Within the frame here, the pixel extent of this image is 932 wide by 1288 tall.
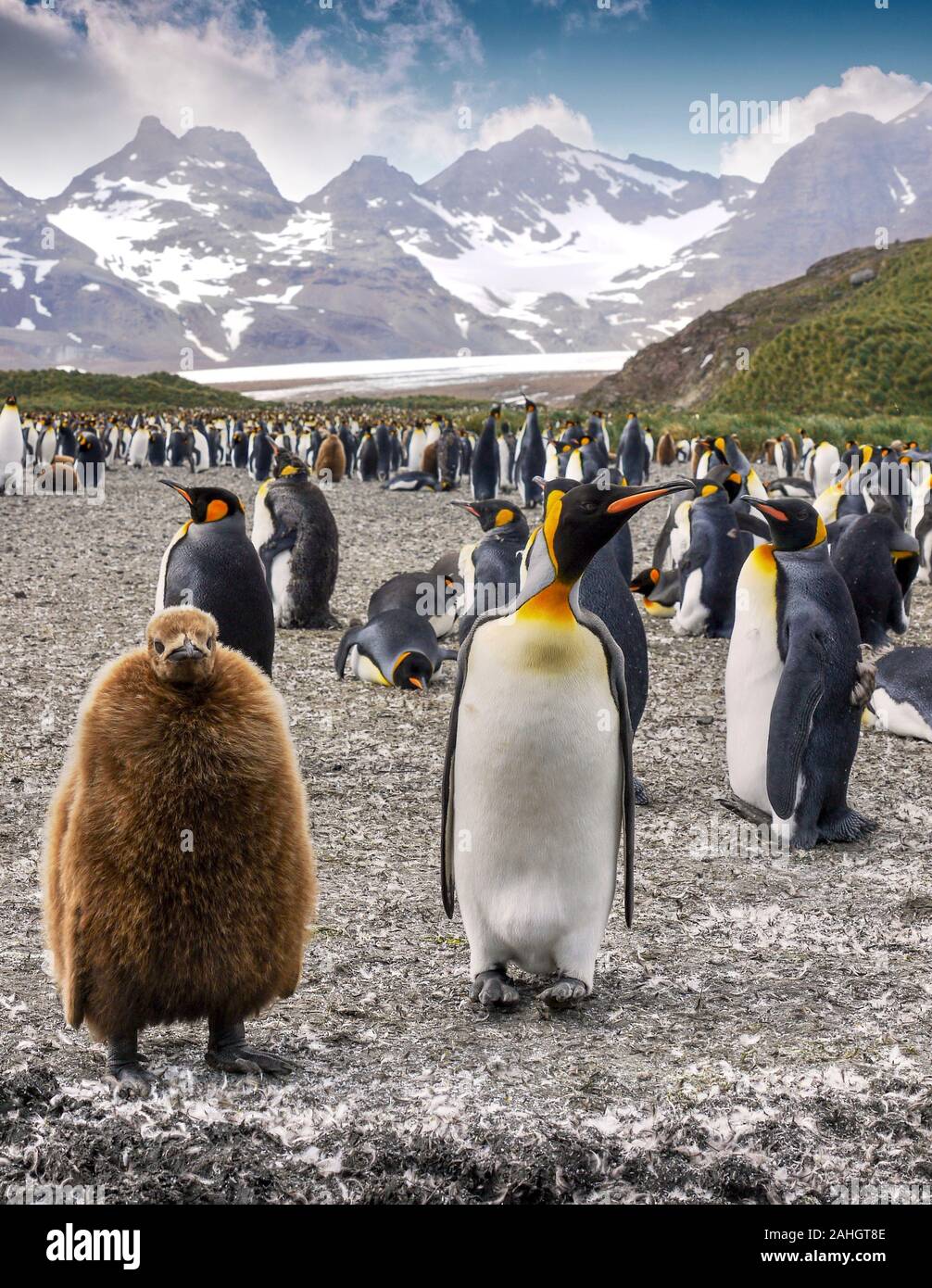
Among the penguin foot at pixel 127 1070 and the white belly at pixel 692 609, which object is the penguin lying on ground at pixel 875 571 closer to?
the white belly at pixel 692 609

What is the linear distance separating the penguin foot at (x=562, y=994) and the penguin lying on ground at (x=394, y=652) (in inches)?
147

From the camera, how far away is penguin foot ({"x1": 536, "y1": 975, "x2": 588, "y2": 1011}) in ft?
9.93

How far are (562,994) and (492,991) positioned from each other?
0.58 ft

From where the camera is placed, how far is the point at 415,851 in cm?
435

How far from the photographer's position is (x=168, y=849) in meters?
2.44

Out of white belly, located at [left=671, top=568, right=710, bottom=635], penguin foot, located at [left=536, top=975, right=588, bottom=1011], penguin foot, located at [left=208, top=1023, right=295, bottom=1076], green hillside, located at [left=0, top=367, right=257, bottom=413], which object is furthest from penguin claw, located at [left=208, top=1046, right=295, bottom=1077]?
green hillside, located at [left=0, top=367, right=257, bottom=413]

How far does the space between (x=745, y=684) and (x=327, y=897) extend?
189cm

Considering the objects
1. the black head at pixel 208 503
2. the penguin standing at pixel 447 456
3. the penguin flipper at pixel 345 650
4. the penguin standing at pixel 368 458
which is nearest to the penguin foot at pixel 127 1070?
the black head at pixel 208 503

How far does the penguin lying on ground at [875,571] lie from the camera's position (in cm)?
735

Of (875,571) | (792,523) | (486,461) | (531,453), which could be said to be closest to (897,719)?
(875,571)

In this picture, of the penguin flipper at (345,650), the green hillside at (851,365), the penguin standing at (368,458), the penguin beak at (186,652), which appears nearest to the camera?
the penguin beak at (186,652)

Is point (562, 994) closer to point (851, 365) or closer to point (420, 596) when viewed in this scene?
point (420, 596)

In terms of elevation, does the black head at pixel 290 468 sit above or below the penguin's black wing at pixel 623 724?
above
